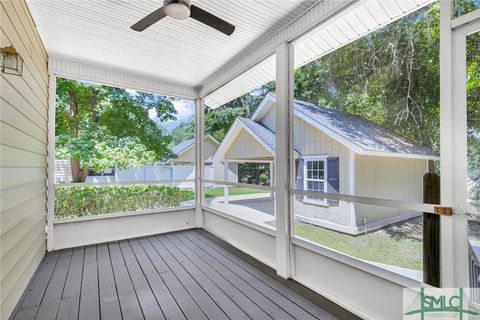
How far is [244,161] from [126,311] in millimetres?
2490

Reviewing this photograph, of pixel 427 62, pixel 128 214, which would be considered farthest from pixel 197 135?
pixel 427 62

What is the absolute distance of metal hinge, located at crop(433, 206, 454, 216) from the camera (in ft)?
5.30

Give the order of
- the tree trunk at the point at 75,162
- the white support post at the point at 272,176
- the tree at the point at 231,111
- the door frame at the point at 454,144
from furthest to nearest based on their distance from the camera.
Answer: the tree trunk at the point at 75,162, the tree at the point at 231,111, the white support post at the point at 272,176, the door frame at the point at 454,144

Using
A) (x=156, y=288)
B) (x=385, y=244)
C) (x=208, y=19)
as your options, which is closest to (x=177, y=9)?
(x=208, y=19)

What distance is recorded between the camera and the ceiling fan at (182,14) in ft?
6.53

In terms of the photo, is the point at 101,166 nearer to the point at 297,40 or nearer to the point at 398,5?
the point at 297,40

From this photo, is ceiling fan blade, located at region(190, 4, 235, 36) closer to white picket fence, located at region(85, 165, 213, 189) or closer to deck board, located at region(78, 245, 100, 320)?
deck board, located at region(78, 245, 100, 320)

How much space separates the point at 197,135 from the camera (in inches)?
208

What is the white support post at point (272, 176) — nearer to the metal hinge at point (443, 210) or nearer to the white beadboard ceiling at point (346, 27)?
the white beadboard ceiling at point (346, 27)

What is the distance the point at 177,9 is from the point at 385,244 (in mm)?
2610

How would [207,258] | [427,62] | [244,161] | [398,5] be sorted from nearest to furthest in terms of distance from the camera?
1. [427,62]
2. [398,5]
3. [207,258]
4. [244,161]

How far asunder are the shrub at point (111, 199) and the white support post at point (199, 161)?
0.37 m

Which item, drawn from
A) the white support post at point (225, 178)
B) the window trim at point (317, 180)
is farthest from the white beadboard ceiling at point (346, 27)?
the white support post at point (225, 178)

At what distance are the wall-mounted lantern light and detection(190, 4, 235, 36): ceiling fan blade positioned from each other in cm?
144
